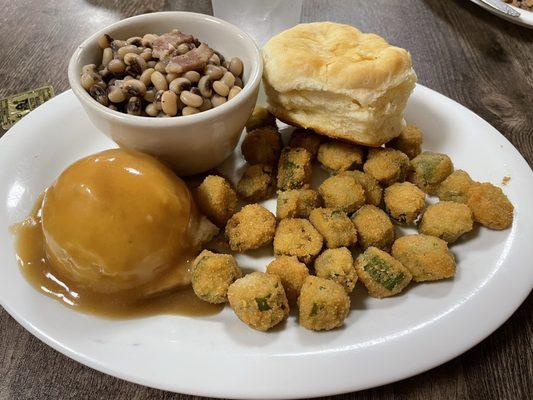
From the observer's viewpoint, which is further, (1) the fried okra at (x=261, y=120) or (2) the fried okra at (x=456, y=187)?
(1) the fried okra at (x=261, y=120)

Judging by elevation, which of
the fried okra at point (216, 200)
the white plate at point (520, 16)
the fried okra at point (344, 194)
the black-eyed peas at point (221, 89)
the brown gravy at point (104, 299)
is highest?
the white plate at point (520, 16)

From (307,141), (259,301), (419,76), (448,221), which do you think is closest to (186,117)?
(307,141)

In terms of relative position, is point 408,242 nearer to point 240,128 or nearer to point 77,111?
point 240,128

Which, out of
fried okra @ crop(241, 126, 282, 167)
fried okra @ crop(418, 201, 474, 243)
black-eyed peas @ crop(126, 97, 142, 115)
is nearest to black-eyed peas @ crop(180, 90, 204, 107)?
black-eyed peas @ crop(126, 97, 142, 115)

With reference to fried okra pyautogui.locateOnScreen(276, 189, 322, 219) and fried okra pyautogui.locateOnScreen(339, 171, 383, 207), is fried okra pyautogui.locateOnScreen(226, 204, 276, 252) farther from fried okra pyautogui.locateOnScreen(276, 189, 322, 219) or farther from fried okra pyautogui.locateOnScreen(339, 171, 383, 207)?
fried okra pyautogui.locateOnScreen(339, 171, 383, 207)

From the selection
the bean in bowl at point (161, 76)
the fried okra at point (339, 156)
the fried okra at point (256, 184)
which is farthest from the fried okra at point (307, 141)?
the bean in bowl at point (161, 76)

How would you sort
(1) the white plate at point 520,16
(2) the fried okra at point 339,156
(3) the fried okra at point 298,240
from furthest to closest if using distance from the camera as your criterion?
(1) the white plate at point 520,16 < (2) the fried okra at point 339,156 < (3) the fried okra at point 298,240

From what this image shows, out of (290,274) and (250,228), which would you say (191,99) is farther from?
(290,274)

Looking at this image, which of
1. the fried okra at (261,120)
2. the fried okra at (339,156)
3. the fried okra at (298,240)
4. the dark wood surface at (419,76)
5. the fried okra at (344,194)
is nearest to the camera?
the dark wood surface at (419,76)

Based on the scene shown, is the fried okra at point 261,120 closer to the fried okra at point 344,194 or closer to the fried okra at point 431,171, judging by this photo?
the fried okra at point 344,194
